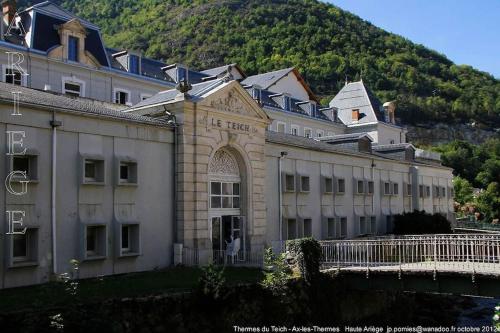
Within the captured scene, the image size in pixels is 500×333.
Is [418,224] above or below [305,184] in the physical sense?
below

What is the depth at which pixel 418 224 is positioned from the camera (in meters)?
39.0

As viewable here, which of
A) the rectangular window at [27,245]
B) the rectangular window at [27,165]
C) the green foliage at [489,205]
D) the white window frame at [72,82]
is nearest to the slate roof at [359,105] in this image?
the green foliage at [489,205]

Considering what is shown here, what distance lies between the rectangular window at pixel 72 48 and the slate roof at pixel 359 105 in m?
36.6

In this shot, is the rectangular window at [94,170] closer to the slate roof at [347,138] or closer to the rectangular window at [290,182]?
the rectangular window at [290,182]

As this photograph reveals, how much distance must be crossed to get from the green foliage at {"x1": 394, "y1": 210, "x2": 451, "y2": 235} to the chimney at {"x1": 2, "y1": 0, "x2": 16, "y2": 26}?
30072 mm

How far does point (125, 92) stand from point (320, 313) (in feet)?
83.0

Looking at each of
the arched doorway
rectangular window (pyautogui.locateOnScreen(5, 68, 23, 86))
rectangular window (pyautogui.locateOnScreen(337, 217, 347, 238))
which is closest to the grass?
the arched doorway

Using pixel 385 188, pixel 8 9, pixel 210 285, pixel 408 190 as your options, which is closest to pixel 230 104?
pixel 210 285

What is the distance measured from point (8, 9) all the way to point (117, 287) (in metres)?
28.6

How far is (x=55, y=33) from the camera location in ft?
121

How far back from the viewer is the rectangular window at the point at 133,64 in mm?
41594

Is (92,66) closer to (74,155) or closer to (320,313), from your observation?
(74,155)

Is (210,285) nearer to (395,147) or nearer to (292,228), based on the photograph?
(292,228)

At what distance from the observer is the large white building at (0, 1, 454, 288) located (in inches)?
728
